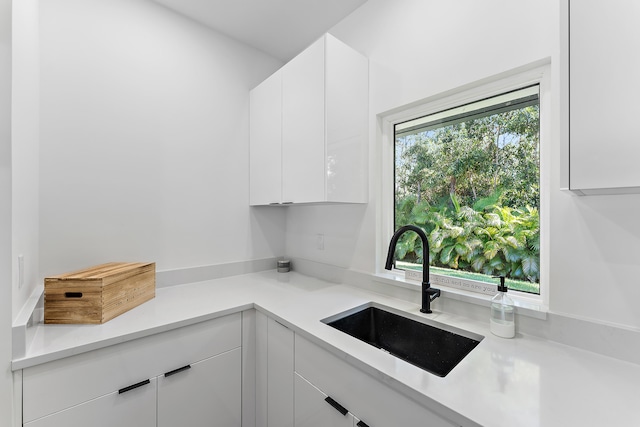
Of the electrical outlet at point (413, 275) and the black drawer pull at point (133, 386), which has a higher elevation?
the electrical outlet at point (413, 275)

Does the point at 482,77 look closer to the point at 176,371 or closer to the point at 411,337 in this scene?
the point at 411,337

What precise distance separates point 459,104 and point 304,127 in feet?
2.78

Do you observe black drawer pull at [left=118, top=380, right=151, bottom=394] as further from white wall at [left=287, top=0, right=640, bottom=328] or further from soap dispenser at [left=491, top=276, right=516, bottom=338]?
soap dispenser at [left=491, top=276, right=516, bottom=338]

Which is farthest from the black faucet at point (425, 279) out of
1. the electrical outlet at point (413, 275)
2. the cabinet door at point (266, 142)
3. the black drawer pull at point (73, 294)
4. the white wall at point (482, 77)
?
the black drawer pull at point (73, 294)

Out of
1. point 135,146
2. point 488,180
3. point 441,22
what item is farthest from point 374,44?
point 135,146

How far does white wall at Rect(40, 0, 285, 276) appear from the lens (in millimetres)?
1457

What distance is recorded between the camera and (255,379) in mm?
1494

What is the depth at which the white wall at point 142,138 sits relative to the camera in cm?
146

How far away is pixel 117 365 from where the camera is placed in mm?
1115

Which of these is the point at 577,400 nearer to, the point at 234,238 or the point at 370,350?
the point at 370,350

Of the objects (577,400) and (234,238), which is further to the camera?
(234,238)

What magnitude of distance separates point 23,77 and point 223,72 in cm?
119

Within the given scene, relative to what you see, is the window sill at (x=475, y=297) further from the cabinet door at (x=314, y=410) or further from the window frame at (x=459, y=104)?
the cabinet door at (x=314, y=410)

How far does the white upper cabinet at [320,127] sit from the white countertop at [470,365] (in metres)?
0.69
